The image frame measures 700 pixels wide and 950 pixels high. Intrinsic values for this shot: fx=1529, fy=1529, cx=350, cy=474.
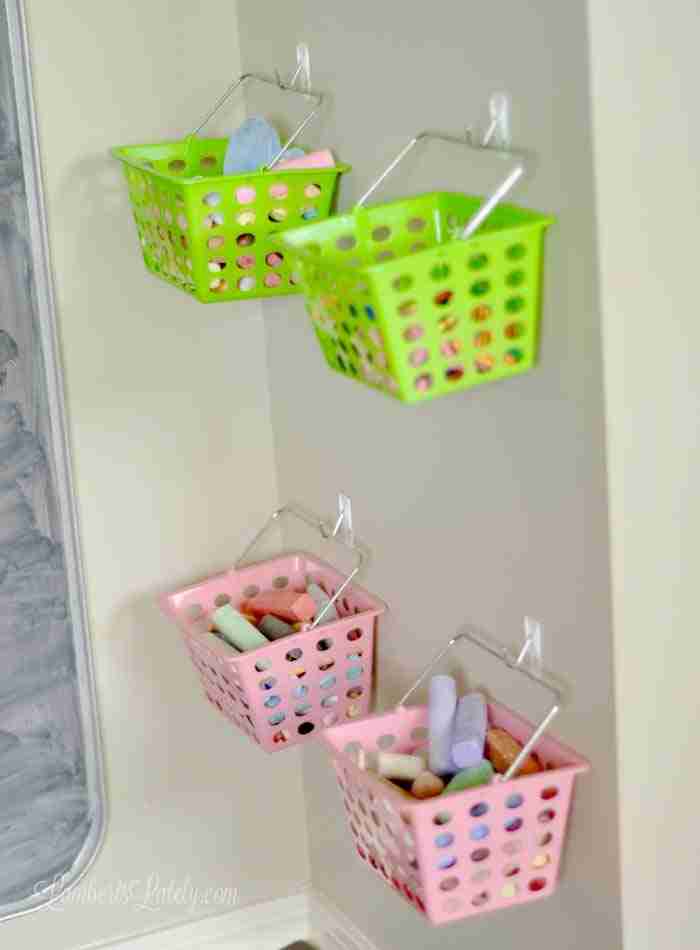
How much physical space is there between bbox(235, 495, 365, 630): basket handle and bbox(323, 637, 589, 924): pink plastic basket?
315 mm

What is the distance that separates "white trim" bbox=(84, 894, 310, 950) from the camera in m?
2.17

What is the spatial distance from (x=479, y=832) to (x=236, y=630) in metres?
0.50

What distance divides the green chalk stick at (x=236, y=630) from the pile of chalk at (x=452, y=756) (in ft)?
0.92

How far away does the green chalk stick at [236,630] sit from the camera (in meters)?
1.84

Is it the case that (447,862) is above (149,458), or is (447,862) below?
below

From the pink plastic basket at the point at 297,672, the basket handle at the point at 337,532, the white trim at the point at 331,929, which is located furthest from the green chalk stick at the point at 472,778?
the white trim at the point at 331,929

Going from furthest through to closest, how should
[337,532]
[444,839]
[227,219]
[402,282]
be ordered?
[337,532] → [227,219] → [444,839] → [402,282]

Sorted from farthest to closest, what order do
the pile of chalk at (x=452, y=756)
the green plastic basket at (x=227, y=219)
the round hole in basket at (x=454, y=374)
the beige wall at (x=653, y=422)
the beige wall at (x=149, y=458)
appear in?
the beige wall at (x=149, y=458) < the green plastic basket at (x=227, y=219) < the pile of chalk at (x=452, y=756) < the round hole in basket at (x=454, y=374) < the beige wall at (x=653, y=422)

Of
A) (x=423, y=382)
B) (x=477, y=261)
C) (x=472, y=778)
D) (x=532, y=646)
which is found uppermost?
(x=477, y=261)

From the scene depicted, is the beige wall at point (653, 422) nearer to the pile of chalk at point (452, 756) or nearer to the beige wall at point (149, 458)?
the pile of chalk at point (452, 756)

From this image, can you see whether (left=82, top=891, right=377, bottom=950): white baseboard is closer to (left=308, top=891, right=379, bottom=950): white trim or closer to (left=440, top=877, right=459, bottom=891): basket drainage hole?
(left=308, top=891, right=379, bottom=950): white trim

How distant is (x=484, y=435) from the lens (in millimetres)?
1557

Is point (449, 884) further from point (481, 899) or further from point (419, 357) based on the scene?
point (419, 357)

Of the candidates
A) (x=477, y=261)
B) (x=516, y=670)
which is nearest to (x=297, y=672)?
(x=516, y=670)
